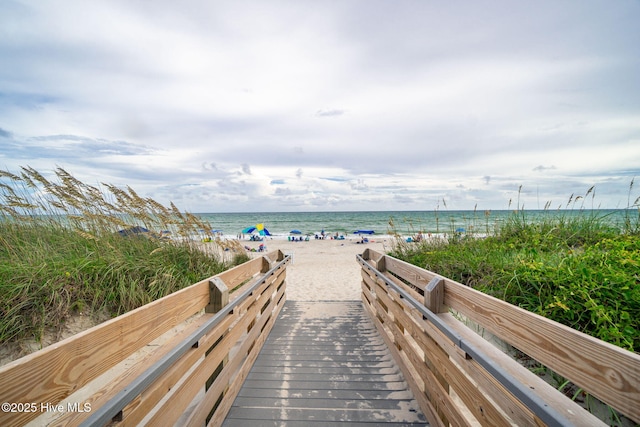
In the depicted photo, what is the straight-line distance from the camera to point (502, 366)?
151 cm

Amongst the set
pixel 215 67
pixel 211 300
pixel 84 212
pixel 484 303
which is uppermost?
pixel 215 67

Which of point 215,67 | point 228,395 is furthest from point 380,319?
point 215,67

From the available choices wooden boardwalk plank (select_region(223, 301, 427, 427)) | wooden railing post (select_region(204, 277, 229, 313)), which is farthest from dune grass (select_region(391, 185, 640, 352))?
wooden railing post (select_region(204, 277, 229, 313))

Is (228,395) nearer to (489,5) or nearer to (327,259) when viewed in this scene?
(489,5)

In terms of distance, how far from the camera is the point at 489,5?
5762 millimetres

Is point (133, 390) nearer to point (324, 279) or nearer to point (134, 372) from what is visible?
point (134, 372)

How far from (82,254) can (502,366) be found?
4965 millimetres

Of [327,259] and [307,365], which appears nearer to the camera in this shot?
[307,365]

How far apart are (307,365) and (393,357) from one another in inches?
38.1

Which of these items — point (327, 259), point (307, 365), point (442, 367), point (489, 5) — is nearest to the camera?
point (442, 367)

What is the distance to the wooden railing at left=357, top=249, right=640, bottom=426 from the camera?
0.93m

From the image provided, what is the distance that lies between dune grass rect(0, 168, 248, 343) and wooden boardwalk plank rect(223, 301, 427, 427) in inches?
69.6

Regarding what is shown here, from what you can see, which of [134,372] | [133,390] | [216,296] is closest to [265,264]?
[216,296]

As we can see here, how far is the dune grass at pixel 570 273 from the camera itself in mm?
2414
